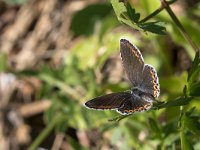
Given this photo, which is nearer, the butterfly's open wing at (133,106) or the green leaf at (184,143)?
the butterfly's open wing at (133,106)

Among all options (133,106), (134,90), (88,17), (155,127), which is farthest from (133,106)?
(88,17)

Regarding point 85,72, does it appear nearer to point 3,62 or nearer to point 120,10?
point 3,62

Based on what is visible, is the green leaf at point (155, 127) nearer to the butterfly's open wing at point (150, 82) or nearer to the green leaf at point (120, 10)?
the butterfly's open wing at point (150, 82)

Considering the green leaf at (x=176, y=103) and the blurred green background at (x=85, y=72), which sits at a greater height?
the green leaf at (x=176, y=103)

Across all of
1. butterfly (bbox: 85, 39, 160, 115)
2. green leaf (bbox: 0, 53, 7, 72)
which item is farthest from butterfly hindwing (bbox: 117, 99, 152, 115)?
green leaf (bbox: 0, 53, 7, 72)

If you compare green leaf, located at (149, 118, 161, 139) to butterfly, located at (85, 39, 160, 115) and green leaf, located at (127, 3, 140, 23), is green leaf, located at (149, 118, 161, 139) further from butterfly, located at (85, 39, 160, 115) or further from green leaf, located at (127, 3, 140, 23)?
green leaf, located at (127, 3, 140, 23)

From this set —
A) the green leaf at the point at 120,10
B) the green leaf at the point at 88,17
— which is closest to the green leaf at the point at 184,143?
the green leaf at the point at 120,10

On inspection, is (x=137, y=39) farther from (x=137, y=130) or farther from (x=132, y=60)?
(x=132, y=60)
